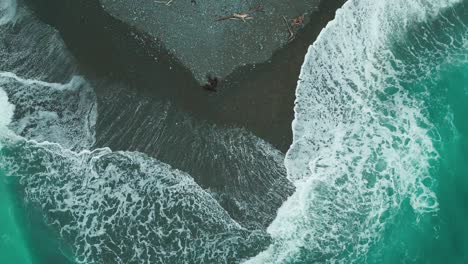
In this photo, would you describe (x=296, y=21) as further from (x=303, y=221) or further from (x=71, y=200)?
(x=71, y=200)

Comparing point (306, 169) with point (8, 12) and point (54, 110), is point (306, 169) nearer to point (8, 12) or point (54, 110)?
point (54, 110)

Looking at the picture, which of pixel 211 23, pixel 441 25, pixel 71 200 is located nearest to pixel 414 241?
pixel 441 25

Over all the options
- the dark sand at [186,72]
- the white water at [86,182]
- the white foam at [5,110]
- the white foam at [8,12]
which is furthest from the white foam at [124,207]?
the white foam at [8,12]

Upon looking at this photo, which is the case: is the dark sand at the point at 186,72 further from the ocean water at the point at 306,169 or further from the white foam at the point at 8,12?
the white foam at the point at 8,12

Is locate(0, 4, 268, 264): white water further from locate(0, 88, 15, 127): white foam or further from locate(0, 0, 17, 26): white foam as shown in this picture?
locate(0, 0, 17, 26): white foam

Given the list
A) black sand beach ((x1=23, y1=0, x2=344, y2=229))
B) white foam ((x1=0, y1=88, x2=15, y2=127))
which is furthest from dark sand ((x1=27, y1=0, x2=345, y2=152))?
white foam ((x1=0, y1=88, x2=15, y2=127))
